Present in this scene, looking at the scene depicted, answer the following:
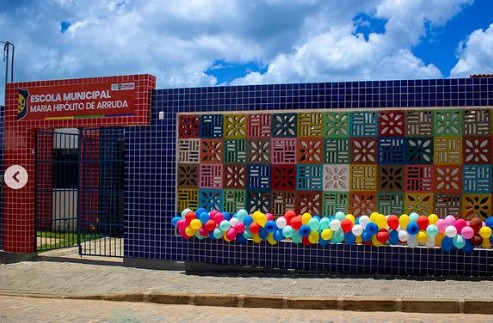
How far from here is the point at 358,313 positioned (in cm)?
743

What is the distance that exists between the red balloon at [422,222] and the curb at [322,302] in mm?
1611

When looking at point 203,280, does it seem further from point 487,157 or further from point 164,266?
point 487,157

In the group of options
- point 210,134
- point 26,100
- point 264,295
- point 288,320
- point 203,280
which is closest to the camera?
point 288,320

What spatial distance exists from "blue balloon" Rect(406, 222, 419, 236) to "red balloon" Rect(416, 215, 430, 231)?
55 mm

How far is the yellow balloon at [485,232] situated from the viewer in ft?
27.9

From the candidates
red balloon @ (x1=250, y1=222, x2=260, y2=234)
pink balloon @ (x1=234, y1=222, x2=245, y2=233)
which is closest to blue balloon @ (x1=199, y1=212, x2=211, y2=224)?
pink balloon @ (x1=234, y1=222, x2=245, y2=233)

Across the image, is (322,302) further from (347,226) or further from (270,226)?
(270,226)

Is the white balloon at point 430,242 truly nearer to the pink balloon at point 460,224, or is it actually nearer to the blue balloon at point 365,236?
the pink balloon at point 460,224

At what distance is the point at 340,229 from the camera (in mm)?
9195

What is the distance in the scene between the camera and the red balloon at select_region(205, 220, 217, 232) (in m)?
9.82

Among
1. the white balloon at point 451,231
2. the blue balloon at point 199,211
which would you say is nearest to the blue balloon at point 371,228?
the white balloon at point 451,231

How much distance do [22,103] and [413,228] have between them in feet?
25.6

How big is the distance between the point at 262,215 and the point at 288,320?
266 cm

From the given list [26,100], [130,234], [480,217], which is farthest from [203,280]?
[26,100]
